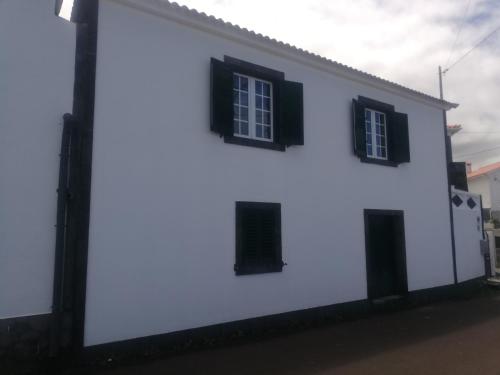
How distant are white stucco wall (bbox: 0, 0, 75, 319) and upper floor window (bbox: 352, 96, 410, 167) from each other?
247 inches

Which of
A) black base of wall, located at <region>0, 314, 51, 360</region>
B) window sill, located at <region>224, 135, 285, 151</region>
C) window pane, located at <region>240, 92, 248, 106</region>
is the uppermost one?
window pane, located at <region>240, 92, 248, 106</region>

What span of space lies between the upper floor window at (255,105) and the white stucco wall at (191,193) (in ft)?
0.61

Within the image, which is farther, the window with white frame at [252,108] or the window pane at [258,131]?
the window pane at [258,131]

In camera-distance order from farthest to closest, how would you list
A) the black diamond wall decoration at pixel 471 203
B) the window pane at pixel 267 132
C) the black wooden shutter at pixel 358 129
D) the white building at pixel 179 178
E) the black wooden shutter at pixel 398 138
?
1. the black diamond wall decoration at pixel 471 203
2. the black wooden shutter at pixel 398 138
3. the black wooden shutter at pixel 358 129
4. the window pane at pixel 267 132
5. the white building at pixel 179 178

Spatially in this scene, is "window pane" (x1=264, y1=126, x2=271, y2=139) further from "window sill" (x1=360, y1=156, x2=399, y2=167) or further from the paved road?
the paved road

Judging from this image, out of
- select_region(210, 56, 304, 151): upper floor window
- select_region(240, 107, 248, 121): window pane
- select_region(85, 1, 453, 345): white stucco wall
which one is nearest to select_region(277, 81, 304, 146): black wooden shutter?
select_region(210, 56, 304, 151): upper floor window

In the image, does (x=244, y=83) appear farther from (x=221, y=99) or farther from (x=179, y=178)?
(x=179, y=178)

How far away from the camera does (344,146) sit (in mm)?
8852

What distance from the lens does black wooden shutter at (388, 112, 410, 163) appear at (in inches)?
389

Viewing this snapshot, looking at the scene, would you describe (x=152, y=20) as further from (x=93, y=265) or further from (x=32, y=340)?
(x=32, y=340)

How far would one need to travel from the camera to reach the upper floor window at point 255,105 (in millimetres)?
7031

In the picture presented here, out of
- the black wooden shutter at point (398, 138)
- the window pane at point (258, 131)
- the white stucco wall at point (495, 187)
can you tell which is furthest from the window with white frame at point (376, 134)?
the white stucco wall at point (495, 187)

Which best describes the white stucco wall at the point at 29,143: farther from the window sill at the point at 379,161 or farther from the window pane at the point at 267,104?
the window sill at the point at 379,161

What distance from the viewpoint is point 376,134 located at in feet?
32.5
